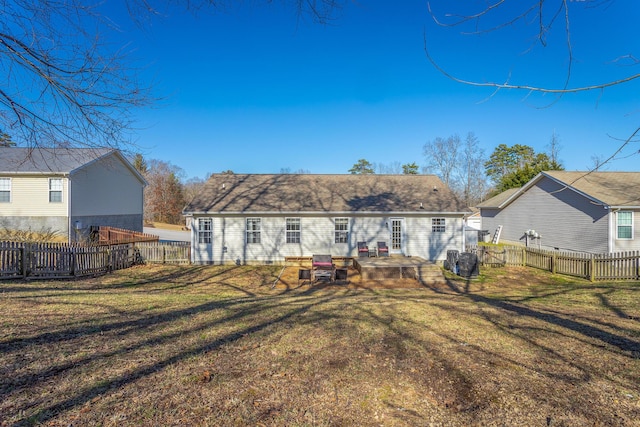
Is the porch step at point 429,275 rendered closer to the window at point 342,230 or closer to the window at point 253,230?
the window at point 342,230

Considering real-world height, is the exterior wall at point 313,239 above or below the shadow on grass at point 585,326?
above

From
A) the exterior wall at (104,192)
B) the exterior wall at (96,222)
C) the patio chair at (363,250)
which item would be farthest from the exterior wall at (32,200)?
the patio chair at (363,250)

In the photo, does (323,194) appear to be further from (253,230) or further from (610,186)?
(610,186)

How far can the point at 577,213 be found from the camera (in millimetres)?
18797

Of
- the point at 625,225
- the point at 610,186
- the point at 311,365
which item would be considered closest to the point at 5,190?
the point at 311,365

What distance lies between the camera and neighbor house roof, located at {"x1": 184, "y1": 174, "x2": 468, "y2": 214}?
1680 cm

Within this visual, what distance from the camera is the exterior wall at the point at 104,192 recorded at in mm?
20172

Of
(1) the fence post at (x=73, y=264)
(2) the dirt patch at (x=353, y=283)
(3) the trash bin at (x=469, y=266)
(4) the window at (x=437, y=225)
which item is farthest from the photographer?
(4) the window at (x=437, y=225)

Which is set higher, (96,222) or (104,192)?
(104,192)

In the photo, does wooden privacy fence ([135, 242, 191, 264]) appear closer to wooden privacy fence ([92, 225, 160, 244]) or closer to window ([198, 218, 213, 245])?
window ([198, 218, 213, 245])

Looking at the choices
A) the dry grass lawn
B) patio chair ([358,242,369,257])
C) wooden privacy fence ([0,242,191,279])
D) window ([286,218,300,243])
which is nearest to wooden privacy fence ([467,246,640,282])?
patio chair ([358,242,369,257])

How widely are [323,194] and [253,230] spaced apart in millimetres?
4343

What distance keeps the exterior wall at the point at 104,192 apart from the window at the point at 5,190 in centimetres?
394

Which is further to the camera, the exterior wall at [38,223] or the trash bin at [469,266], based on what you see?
the exterior wall at [38,223]
